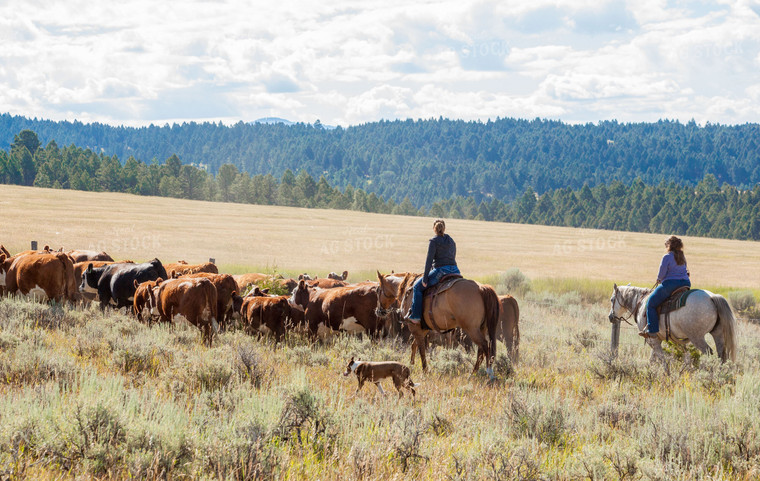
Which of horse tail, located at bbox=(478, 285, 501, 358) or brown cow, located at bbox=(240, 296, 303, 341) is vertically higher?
horse tail, located at bbox=(478, 285, 501, 358)

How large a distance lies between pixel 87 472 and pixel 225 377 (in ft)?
9.27

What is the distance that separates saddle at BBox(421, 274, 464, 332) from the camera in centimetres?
923

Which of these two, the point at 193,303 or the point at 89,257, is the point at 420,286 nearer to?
the point at 193,303

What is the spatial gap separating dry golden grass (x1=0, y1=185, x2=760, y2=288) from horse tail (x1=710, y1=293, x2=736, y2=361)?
21166 mm

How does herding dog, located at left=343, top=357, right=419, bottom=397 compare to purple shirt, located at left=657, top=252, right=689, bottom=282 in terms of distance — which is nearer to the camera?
herding dog, located at left=343, top=357, right=419, bottom=397

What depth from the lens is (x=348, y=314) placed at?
11.5 m

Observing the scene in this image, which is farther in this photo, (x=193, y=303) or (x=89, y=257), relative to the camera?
(x=89, y=257)

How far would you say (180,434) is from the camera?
4656 mm

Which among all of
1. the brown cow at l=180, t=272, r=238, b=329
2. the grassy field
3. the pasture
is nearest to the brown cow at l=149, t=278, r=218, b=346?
the pasture

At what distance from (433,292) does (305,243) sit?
38364mm

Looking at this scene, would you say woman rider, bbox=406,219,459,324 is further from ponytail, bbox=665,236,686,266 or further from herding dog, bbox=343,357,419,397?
ponytail, bbox=665,236,686,266

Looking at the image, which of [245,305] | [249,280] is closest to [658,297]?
[245,305]

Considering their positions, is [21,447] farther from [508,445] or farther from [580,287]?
[580,287]

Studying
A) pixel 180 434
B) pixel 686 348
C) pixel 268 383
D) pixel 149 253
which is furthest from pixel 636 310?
pixel 149 253
